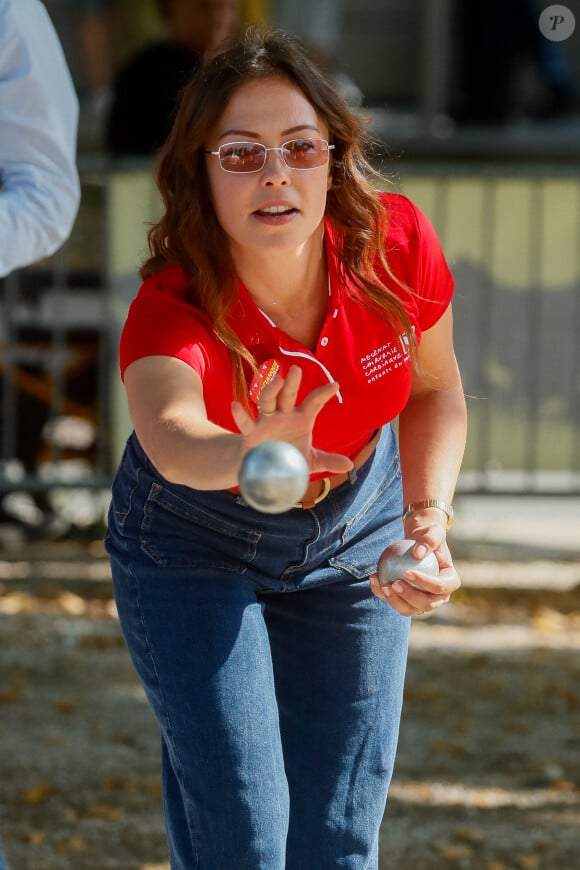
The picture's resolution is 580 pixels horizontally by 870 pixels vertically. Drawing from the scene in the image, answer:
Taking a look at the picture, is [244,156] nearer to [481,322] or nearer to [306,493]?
[306,493]

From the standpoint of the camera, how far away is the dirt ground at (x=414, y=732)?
4168 mm

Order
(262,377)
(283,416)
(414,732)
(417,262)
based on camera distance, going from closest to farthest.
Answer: (283,416) → (262,377) → (417,262) → (414,732)

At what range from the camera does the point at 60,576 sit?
704 centimetres

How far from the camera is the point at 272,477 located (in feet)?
6.08

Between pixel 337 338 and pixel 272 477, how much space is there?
0.83m

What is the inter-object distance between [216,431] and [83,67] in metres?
8.69

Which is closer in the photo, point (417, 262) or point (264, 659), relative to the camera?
→ point (264, 659)

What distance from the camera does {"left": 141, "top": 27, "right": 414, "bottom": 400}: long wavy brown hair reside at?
2.58m

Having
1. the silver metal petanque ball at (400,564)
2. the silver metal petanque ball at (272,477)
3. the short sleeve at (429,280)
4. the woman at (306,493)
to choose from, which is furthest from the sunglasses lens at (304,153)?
the silver metal petanque ball at (272,477)

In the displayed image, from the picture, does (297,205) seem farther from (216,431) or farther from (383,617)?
(383,617)

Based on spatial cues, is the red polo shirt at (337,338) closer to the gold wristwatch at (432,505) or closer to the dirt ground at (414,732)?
the gold wristwatch at (432,505)

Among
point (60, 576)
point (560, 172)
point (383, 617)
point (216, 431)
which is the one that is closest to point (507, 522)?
point (560, 172)

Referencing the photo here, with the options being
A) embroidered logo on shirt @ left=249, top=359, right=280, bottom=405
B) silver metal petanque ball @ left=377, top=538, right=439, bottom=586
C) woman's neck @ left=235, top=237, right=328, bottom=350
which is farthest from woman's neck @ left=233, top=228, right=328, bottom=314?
silver metal petanque ball @ left=377, top=538, right=439, bottom=586

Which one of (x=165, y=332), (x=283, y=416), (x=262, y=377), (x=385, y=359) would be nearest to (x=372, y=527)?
(x=385, y=359)
